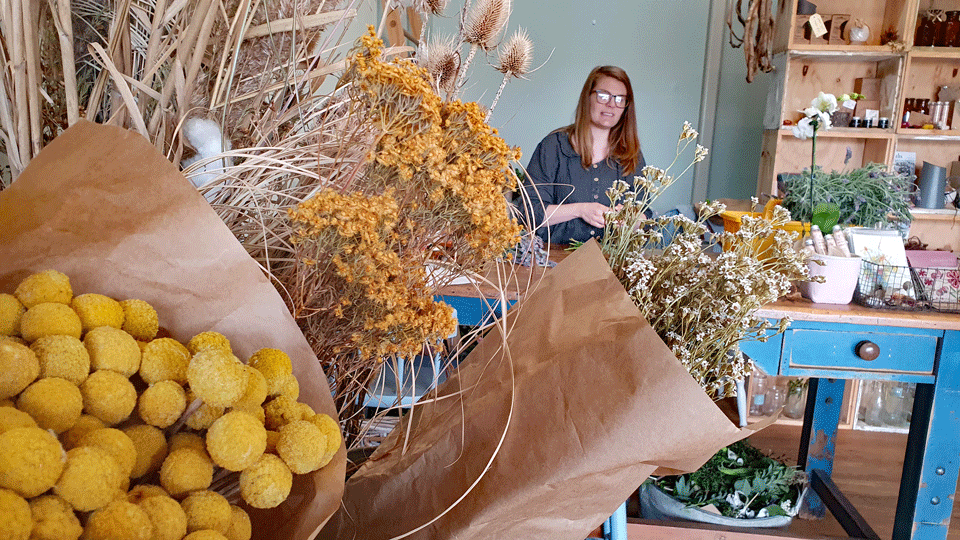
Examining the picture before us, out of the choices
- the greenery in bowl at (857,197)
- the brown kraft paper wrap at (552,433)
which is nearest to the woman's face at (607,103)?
the greenery in bowl at (857,197)

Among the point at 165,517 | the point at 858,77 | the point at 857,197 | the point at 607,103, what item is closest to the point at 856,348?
the point at 857,197

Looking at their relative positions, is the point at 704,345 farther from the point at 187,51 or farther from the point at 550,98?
the point at 550,98

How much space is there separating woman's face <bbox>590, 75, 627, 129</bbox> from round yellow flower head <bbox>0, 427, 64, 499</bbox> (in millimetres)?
2347

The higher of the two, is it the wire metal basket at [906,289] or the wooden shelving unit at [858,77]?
the wooden shelving unit at [858,77]

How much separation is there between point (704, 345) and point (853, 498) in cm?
202

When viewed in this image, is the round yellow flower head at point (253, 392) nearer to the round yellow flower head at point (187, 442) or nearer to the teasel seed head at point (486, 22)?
the round yellow flower head at point (187, 442)

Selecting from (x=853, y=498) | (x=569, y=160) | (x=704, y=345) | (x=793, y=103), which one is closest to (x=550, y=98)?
(x=793, y=103)

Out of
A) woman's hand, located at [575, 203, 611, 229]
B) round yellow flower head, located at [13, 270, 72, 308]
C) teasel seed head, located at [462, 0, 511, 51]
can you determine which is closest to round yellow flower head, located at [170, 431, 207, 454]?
round yellow flower head, located at [13, 270, 72, 308]

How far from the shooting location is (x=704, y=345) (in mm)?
651

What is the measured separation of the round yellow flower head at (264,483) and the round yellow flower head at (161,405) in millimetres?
52

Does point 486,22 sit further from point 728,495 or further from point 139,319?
point 728,495

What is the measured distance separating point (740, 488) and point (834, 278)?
68 cm

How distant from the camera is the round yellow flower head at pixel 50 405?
1.02ft

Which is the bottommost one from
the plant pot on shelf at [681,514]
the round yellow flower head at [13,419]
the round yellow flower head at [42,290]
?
the plant pot on shelf at [681,514]
